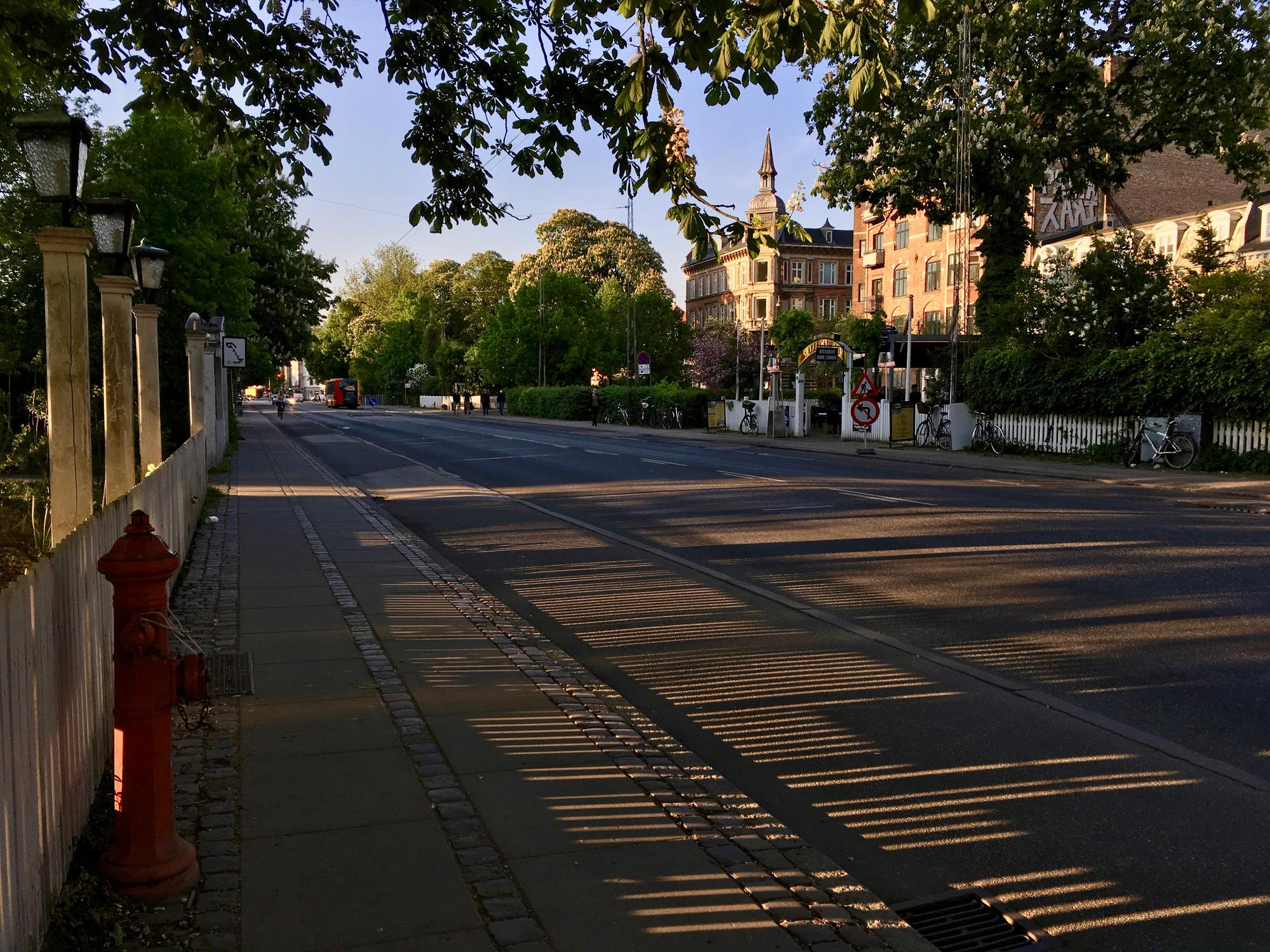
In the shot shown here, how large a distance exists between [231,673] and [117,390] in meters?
5.07

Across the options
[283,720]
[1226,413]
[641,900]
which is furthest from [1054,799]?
[1226,413]

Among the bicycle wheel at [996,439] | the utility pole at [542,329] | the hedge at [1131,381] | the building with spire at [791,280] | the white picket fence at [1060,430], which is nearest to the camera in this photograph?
the hedge at [1131,381]

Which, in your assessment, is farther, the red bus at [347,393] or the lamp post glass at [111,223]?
the red bus at [347,393]

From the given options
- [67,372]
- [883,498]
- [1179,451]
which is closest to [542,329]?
[1179,451]

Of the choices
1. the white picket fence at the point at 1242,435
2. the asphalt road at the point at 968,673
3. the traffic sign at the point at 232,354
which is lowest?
the asphalt road at the point at 968,673

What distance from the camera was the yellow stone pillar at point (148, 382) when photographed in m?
12.0

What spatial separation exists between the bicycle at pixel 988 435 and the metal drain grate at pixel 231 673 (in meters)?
25.1

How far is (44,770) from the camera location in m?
3.54

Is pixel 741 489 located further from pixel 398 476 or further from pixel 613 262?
pixel 613 262

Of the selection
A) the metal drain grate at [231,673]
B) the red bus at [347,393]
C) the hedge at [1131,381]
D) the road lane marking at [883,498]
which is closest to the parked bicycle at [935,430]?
the hedge at [1131,381]

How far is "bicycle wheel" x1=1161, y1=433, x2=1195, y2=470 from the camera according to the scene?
2233 cm

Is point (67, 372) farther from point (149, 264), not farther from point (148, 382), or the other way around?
point (149, 264)

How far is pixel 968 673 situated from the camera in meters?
6.82

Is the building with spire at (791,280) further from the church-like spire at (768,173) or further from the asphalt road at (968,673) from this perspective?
the asphalt road at (968,673)
